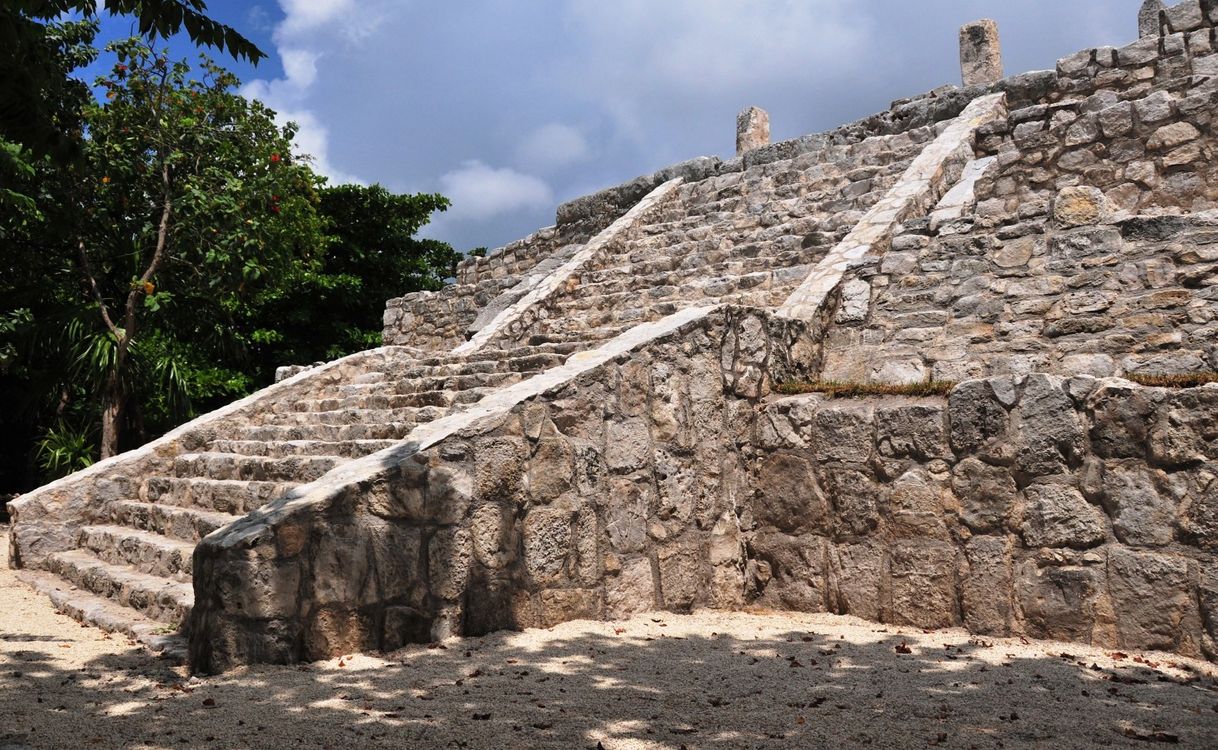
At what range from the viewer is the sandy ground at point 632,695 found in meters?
3.38

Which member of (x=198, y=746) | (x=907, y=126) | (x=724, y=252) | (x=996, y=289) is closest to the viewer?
(x=198, y=746)

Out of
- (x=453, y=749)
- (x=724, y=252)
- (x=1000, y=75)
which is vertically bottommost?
(x=453, y=749)

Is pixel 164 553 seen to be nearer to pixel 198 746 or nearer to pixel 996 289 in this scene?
pixel 198 746

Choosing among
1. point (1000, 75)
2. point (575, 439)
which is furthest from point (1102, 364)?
point (1000, 75)

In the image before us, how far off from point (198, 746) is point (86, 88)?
1060 centimetres

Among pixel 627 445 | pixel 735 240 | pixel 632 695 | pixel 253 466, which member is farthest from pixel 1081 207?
pixel 253 466

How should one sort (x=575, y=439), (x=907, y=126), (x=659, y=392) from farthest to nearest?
(x=907, y=126), (x=659, y=392), (x=575, y=439)

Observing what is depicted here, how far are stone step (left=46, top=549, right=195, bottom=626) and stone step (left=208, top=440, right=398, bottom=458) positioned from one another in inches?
47.0

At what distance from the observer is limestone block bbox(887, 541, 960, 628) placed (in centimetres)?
506

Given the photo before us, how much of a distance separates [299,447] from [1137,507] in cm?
509

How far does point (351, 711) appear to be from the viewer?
365 centimetres

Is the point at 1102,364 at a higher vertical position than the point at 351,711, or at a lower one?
higher

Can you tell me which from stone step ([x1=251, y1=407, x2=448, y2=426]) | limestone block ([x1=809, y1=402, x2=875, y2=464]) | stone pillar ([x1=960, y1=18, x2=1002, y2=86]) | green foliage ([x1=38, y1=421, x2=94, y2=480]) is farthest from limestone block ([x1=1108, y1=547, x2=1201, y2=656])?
green foliage ([x1=38, y1=421, x2=94, y2=480])

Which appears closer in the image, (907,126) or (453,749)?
(453,749)
